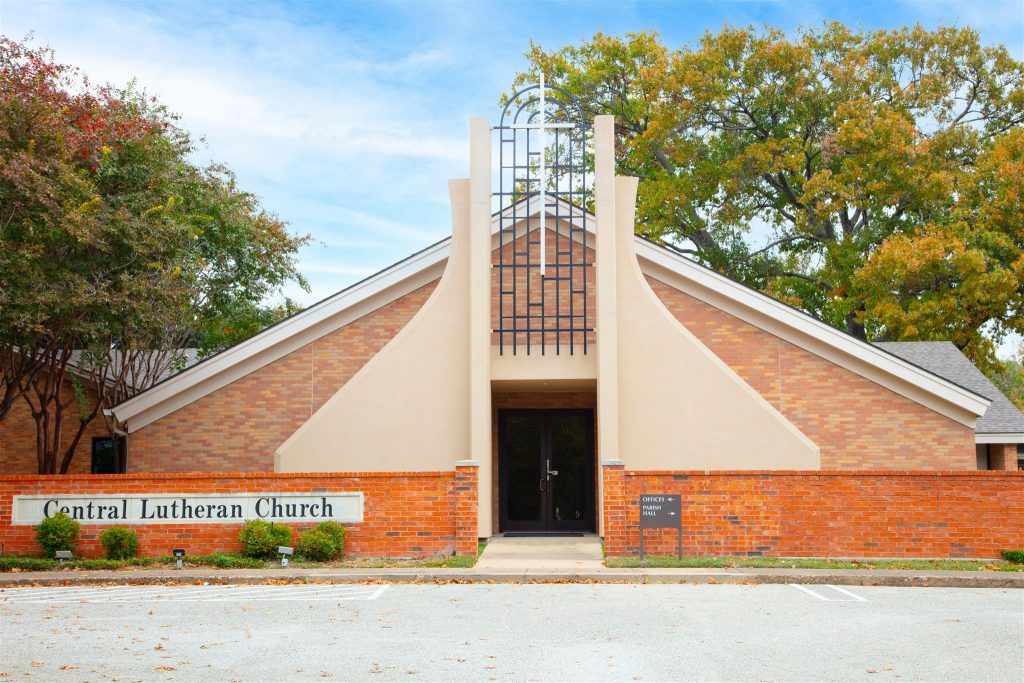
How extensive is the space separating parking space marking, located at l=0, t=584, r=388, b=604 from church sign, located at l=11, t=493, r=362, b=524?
2066 mm

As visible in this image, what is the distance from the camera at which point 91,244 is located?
58.2 ft

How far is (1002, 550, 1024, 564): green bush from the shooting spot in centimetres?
1560

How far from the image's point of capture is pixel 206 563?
15602mm

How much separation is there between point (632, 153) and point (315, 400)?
69.8 feet

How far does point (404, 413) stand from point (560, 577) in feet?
18.5

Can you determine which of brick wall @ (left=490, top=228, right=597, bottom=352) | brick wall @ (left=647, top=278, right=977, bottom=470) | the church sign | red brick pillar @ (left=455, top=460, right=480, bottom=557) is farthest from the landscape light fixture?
brick wall @ (left=647, top=278, right=977, bottom=470)

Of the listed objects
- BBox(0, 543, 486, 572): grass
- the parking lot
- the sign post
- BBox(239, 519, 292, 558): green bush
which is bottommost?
the parking lot

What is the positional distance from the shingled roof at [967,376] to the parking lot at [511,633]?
1123 cm

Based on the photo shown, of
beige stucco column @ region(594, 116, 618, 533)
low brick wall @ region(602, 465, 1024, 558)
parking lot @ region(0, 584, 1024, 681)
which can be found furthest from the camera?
beige stucco column @ region(594, 116, 618, 533)

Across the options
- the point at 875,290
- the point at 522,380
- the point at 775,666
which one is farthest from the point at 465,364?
the point at 875,290

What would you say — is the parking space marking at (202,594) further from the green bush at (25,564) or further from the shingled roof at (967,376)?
the shingled roof at (967,376)

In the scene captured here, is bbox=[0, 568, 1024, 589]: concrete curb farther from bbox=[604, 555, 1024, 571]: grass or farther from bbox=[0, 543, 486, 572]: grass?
bbox=[0, 543, 486, 572]: grass

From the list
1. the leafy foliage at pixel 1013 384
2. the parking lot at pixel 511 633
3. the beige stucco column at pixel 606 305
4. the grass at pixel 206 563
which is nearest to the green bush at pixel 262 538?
the grass at pixel 206 563

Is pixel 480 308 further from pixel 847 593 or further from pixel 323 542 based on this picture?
pixel 847 593
